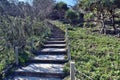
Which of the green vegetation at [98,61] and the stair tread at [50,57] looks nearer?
the green vegetation at [98,61]

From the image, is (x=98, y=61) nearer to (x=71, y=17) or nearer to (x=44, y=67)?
(x=44, y=67)

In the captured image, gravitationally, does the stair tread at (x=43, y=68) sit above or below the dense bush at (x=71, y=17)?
below

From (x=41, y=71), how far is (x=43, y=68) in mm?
457

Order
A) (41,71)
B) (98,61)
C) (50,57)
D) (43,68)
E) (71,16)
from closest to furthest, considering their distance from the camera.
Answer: (41,71), (43,68), (98,61), (50,57), (71,16)

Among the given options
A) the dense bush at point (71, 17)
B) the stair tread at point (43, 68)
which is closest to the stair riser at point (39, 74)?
the stair tread at point (43, 68)

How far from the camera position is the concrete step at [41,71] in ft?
25.7

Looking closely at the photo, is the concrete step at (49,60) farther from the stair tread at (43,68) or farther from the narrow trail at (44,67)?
the stair tread at (43,68)

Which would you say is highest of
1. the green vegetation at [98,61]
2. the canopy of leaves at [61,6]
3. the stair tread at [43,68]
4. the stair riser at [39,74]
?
the canopy of leaves at [61,6]

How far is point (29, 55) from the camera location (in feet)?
32.4

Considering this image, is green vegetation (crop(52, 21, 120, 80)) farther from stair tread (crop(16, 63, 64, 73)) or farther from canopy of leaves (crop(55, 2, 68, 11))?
canopy of leaves (crop(55, 2, 68, 11))

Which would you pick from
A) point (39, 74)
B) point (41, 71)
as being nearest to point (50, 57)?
point (41, 71)

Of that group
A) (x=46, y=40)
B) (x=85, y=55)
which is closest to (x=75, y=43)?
(x=46, y=40)

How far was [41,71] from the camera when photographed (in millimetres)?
8055

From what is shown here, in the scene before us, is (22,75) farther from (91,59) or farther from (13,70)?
(91,59)
